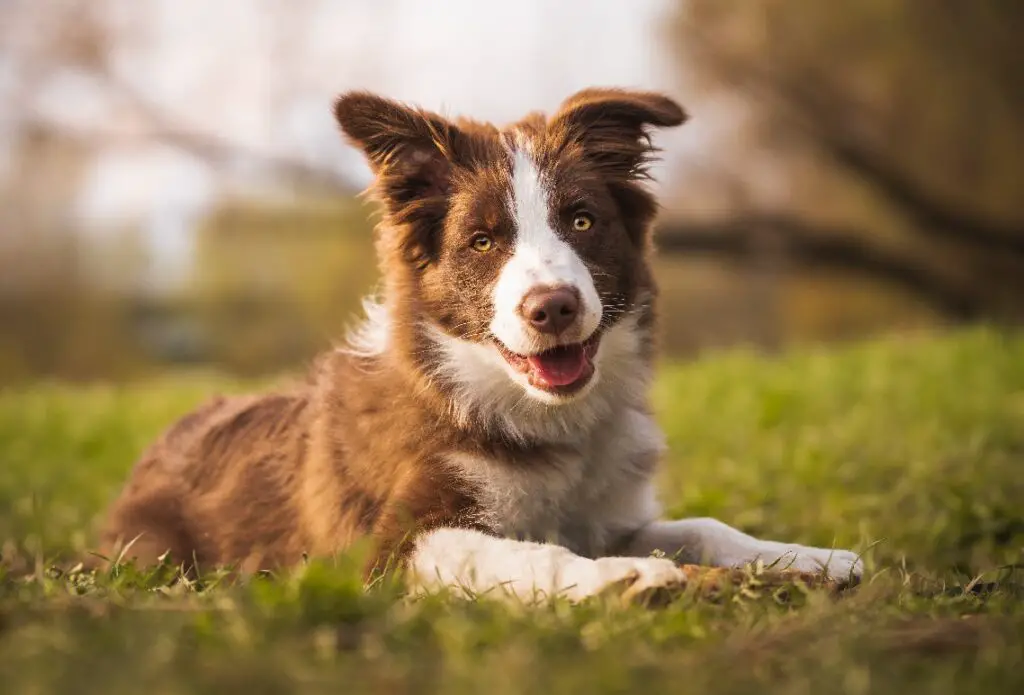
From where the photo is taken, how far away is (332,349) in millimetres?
5297

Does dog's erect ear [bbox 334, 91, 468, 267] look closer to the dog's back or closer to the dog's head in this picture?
the dog's head

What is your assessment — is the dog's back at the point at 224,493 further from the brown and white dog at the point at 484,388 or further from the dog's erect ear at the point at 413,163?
the dog's erect ear at the point at 413,163

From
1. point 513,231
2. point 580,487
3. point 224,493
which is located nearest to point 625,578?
point 580,487

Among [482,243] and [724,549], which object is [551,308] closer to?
[482,243]

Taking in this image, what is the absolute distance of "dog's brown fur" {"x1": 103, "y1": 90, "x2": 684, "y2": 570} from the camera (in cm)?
438

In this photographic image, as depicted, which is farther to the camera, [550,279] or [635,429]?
[635,429]

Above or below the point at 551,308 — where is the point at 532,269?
above

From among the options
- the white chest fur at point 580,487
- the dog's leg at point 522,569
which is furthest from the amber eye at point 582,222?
the dog's leg at point 522,569

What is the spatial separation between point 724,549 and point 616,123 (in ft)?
6.50

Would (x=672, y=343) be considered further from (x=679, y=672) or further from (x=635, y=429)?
(x=679, y=672)

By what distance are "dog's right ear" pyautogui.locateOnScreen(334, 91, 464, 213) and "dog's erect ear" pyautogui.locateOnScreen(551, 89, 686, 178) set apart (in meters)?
0.53

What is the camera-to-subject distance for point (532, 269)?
13.9 feet

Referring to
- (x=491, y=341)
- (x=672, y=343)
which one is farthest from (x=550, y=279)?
(x=672, y=343)

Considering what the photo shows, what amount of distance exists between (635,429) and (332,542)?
4.62ft
